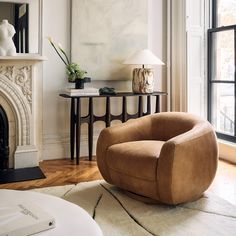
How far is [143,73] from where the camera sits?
155 inches

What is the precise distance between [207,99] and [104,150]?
217 centimetres

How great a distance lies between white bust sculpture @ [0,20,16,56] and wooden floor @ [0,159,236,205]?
125 cm

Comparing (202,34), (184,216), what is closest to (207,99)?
(202,34)

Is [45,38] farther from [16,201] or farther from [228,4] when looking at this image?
[16,201]

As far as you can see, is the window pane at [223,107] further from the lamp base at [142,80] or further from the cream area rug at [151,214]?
the cream area rug at [151,214]

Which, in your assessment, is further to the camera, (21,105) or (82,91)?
(82,91)

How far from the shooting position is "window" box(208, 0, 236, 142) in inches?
158

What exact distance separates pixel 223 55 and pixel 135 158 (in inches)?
93.2

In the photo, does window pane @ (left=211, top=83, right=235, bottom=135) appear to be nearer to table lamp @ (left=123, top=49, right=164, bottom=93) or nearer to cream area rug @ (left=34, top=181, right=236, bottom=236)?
table lamp @ (left=123, top=49, right=164, bottom=93)

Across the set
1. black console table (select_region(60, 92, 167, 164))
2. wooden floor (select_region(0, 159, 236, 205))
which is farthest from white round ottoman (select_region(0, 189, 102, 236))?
black console table (select_region(60, 92, 167, 164))

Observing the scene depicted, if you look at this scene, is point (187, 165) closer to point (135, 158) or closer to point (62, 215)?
point (135, 158)

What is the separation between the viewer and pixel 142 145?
2.60m

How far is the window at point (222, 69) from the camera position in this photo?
13.2ft

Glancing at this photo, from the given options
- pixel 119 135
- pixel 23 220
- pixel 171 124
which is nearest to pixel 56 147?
pixel 119 135
